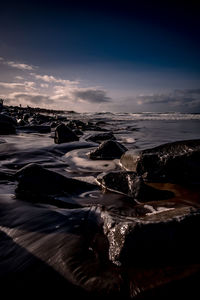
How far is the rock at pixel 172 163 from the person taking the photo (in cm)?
253

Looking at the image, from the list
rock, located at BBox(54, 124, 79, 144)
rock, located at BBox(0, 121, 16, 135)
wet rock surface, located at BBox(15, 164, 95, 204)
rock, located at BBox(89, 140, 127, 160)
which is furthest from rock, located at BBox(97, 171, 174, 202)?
rock, located at BBox(0, 121, 16, 135)

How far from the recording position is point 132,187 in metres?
2.13

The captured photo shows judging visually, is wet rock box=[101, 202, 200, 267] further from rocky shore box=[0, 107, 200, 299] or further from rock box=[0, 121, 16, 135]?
rock box=[0, 121, 16, 135]

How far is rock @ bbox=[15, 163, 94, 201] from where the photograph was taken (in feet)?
6.72

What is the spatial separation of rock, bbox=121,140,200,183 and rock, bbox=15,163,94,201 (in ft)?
3.20

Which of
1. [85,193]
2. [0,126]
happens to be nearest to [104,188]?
[85,193]

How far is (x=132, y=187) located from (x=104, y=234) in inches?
33.2

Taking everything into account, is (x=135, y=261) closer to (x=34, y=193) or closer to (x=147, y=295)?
(x=147, y=295)

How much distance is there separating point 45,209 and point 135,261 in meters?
0.94

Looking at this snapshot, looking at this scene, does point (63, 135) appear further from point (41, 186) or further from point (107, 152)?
point (41, 186)

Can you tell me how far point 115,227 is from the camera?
1.26 meters

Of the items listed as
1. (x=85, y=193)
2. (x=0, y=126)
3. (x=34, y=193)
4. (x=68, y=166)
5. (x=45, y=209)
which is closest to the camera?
(x=45, y=209)

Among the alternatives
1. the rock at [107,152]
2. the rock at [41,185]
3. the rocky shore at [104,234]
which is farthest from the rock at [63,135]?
the rock at [41,185]

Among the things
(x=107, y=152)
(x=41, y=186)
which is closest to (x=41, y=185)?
(x=41, y=186)
